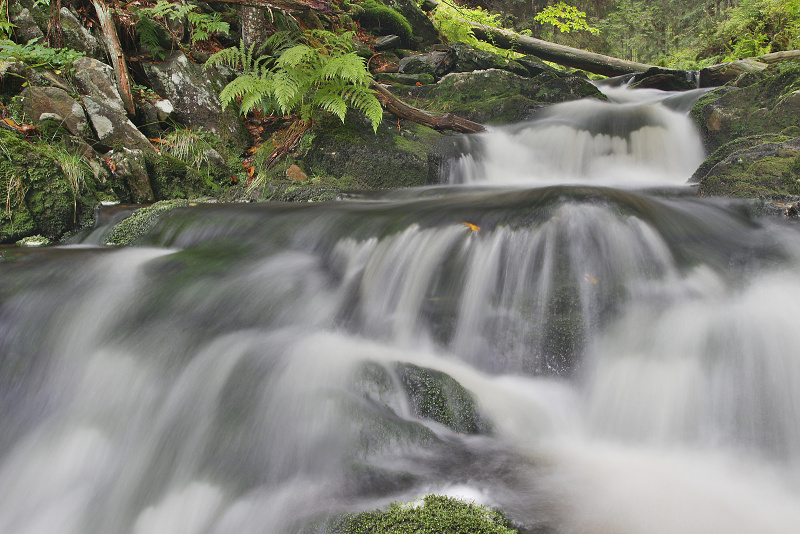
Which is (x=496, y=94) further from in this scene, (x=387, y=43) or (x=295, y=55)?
(x=295, y=55)

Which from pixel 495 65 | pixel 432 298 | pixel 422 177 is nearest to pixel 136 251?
pixel 432 298

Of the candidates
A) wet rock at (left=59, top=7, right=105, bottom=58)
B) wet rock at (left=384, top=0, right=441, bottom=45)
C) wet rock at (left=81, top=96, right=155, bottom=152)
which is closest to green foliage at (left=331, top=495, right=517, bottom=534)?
wet rock at (left=81, top=96, right=155, bottom=152)

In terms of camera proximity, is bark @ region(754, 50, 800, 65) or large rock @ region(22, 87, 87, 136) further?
bark @ region(754, 50, 800, 65)

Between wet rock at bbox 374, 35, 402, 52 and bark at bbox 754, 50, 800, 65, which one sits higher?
wet rock at bbox 374, 35, 402, 52

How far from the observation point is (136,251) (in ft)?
13.1

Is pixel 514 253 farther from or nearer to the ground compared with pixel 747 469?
farther from the ground

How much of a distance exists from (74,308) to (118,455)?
1.35m

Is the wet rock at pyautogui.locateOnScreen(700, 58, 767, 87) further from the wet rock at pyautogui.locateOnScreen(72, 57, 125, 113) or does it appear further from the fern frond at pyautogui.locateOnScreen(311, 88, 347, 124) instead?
the wet rock at pyautogui.locateOnScreen(72, 57, 125, 113)

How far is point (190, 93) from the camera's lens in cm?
629

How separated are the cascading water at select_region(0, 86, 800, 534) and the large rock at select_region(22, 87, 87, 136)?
2175 millimetres

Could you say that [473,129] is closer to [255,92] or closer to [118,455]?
[255,92]

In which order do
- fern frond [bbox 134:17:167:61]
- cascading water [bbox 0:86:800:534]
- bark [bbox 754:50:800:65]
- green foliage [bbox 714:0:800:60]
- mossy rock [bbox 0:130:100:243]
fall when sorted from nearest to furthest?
cascading water [bbox 0:86:800:534] → mossy rock [bbox 0:130:100:243] → fern frond [bbox 134:17:167:61] → bark [bbox 754:50:800:65] → green foliage [bbox 714:0:800:60]

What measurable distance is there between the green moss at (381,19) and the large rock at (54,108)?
6.56m

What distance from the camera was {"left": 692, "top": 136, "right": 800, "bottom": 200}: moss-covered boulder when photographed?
151 inches
